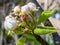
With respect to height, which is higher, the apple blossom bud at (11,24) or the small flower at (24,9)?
the small flower at (24,9)

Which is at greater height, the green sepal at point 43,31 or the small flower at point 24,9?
the small flower at point 24,9

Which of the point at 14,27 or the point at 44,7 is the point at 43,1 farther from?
the point at 14,27

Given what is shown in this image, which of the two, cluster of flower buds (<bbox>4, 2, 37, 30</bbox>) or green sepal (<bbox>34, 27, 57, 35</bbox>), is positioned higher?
cluster of flower buds (<bbox>4, 2, 37, 30</bbox>)

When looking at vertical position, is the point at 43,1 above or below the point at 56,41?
above

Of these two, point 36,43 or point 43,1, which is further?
point 43,1

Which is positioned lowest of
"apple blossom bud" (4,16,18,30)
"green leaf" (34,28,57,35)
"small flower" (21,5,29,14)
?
"green leaf" (34,28,57,35)

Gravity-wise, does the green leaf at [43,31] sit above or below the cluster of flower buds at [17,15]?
below

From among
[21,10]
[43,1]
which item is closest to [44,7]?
[43,1]

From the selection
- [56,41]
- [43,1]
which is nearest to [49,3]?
[43,1]

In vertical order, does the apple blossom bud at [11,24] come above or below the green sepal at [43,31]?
above

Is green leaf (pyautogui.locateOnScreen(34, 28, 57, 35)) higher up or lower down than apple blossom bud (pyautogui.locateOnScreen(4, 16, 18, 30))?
lower down

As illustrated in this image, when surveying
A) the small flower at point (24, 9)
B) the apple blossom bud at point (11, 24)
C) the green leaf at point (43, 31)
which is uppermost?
the small flower at point (24, 9)
